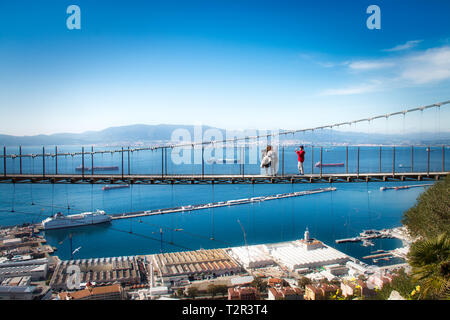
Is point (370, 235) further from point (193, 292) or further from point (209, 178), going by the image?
point (209, 178)

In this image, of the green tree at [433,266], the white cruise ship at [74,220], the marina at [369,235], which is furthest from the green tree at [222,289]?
the white cruise ship at [74,220]

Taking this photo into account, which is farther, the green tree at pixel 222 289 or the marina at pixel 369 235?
the marina at pixel 369 235

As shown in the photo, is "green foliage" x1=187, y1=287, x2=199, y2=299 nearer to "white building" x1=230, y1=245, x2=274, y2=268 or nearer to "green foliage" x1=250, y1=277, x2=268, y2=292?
"green foliage" x1=250, y1=277, x2=268, y2=292

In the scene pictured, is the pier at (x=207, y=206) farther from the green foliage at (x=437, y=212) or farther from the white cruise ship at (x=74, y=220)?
the green foliage at (x=437, y=212)
